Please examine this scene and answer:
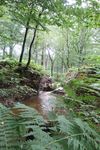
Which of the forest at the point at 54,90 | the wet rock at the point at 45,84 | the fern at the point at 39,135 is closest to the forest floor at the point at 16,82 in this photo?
the forest at the point at 54,90

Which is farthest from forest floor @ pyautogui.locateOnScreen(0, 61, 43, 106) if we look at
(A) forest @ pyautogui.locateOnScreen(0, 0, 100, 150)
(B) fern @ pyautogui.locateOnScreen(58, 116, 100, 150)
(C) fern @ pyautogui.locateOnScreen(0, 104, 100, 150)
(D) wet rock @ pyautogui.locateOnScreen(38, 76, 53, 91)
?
(B) fern @ pyautogui.locateOnScreen(58, 116, 100, 150)

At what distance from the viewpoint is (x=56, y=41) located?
94.6ft

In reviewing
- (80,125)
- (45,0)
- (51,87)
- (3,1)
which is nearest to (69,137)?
(80,125)

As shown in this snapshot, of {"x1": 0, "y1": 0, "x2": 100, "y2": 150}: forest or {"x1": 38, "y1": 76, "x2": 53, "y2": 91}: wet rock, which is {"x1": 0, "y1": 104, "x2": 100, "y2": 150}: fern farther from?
{"x1": 38, "y1": 76, "x2": 53, "y2": 91}: wet rock

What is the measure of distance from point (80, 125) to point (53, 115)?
0.84 ft

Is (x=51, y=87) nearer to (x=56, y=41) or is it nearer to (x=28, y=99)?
(x=28, y=99)

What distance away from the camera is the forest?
1.10 meters

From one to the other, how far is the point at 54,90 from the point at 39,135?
1265 centimetres

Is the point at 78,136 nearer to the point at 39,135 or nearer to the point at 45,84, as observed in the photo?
the point at 39,135

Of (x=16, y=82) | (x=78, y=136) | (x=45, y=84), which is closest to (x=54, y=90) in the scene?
(x=16, y=82)

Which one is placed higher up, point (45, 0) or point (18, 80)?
point (45, 0)

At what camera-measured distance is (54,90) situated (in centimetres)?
1368

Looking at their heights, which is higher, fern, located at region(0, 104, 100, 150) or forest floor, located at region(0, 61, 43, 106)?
fern, located at region(0, 104, 100, 150)

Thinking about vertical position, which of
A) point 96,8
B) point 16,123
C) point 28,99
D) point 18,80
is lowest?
point 28,99
